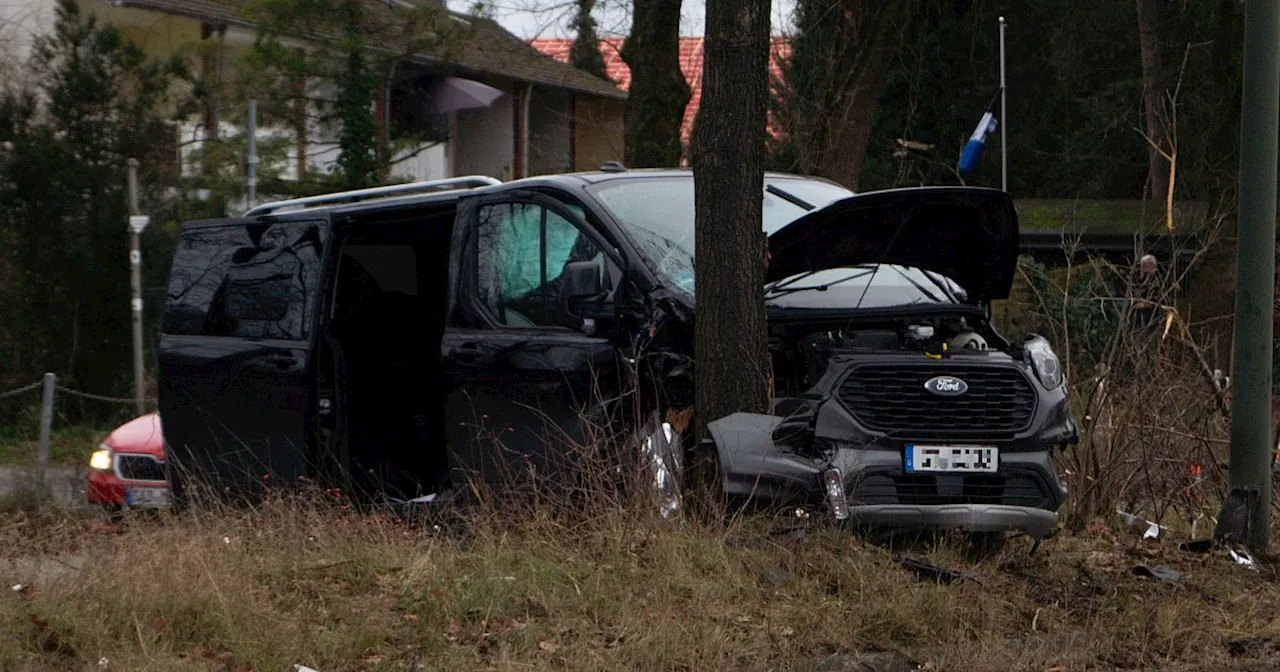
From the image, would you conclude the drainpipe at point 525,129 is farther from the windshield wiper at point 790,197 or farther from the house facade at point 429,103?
the windshield wiper at point 790,197

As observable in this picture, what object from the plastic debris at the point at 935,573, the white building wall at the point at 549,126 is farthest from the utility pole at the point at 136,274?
the white building wall at the point at 549,126

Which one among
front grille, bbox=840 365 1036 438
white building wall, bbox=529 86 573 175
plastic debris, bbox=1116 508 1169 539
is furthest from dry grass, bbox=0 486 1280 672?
white building wall, bbox=529 86 573 175

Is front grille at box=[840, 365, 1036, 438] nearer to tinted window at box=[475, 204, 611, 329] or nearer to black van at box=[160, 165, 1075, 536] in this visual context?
black van at box=[160, 165, 1075, 536]

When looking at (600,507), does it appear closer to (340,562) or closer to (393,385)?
(340,562)

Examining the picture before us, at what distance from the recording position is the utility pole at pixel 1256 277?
8.33m

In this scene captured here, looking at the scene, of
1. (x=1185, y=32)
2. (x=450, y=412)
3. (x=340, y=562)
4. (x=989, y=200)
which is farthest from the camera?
(x=1185, y=32)

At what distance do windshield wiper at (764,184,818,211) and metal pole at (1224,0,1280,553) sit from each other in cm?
229

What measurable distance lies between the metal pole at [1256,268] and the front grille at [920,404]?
67.5 inches

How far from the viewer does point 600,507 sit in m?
7.36

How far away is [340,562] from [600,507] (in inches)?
46.3

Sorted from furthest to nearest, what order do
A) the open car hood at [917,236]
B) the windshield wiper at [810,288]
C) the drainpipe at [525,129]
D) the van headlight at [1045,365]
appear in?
1. the drainpipe at [525,129]
2. the windshield wiper at [810,288]
3. the open car hood at [917,236]
4. the van headlight at [1045,365]

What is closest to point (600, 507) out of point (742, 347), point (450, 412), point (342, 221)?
point (742, 347)

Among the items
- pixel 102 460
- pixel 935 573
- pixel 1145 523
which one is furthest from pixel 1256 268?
pixel 102 460

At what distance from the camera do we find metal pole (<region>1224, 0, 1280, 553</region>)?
834 centimetres
